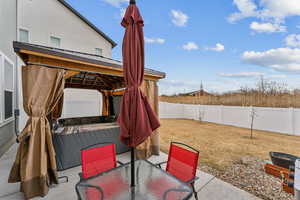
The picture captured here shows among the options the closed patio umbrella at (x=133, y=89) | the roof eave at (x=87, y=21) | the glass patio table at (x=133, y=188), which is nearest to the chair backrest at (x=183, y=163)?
the glass patio table at (x=133, y=188)

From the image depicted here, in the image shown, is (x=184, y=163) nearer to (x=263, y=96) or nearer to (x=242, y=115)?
(x=242, y=115)

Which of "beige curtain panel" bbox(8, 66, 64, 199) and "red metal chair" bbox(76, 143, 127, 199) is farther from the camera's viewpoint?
"beige curtain panel" bbox(8, 66, 64, 199)

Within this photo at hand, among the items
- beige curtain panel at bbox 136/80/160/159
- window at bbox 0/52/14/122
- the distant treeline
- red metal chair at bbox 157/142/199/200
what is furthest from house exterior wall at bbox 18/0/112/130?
the distant treeline

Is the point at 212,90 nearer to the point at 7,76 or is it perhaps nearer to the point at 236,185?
the point at 236,185

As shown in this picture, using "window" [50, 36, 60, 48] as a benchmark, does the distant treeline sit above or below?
below

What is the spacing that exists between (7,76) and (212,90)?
13.6 m

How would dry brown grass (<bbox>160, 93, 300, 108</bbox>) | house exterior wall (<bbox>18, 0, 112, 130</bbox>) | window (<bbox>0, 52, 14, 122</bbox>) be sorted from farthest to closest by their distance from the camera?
dry brown grass (<bbox>160, 93, 300, 108</bbox>) < house exterior wall (<bbox>18, 0, 112, 130</bbox>) < window (<bbox>0, 52, 14, 122</bbox>)

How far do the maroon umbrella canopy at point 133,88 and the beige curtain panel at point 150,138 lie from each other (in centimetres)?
209

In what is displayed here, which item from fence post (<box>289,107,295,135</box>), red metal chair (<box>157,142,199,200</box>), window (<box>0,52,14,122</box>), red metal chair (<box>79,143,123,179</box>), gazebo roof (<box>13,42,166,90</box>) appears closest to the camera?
red metal chair (<box>157,142,199,200</box>)

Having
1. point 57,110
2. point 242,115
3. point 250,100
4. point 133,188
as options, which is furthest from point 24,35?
point 250,100

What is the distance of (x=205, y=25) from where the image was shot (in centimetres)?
764

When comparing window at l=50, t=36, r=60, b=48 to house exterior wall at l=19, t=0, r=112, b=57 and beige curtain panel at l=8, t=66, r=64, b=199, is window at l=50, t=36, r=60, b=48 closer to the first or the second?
house exterior wall at l=19, t=0, r=112, b=57

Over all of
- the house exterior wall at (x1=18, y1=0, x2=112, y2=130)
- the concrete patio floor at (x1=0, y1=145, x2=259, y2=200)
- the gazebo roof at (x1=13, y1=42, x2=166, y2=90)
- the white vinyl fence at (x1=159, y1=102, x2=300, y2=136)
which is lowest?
the concrete patio floor at (x1=0, y1=145, x2=259, y2=200)

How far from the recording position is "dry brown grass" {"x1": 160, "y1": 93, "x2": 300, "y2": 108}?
778 cm
